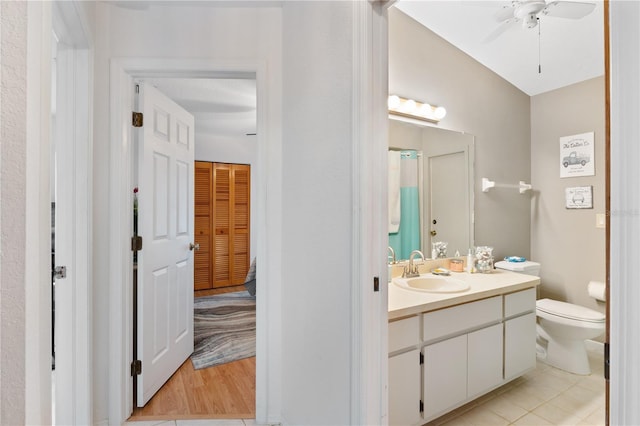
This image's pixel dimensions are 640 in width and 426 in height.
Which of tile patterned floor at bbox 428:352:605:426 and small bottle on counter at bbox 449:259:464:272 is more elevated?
small bottle on counter at bbox 449:259:464:272

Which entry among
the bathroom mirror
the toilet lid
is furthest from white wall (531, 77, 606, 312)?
the bathroom mirror

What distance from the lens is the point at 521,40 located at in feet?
8.00

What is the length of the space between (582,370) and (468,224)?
138cm

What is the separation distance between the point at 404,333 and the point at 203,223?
12.6ft

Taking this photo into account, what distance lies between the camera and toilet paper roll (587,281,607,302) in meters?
2.55

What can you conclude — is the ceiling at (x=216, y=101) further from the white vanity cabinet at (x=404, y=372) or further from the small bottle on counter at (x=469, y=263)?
the small bottle on counter at (x=469, y=263)

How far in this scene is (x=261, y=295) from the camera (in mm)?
1760

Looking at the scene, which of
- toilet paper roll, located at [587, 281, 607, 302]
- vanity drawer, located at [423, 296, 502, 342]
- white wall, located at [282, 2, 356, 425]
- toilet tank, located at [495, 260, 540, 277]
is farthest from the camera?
toilet tank, located at [495, 260, 540, 277]

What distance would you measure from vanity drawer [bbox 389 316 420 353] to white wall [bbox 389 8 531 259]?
1463 millimetres

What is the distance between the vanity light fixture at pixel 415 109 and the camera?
217 centimetres

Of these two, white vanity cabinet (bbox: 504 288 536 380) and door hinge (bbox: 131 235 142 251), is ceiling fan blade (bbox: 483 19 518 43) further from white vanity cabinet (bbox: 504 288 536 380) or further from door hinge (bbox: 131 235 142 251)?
door hinge (bbox: 131 235 142 251)

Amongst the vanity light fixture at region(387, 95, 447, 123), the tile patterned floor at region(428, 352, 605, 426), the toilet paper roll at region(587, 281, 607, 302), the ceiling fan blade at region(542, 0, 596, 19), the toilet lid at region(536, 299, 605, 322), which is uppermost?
the ceiling fan blade at region(542, 0, 596, 19)

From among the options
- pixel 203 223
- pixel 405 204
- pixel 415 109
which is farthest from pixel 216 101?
pixel 405 204

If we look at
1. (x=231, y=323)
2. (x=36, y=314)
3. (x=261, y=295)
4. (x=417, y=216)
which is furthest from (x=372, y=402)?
(x=231, y=323)
